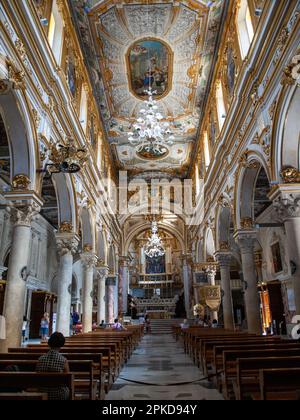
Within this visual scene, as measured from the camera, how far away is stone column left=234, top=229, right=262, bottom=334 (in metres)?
10.8

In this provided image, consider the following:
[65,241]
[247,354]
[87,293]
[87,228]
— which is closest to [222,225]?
[87,228]

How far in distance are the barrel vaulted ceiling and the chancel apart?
0.06m

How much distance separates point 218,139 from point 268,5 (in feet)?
19.7

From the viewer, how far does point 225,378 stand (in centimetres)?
483

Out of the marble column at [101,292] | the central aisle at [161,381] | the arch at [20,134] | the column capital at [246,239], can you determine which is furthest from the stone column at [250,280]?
the marble column at [101,292]

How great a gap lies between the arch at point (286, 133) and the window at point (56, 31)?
6.90m

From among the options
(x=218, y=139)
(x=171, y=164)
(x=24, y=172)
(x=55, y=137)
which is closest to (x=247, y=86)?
(x=218, y=139)

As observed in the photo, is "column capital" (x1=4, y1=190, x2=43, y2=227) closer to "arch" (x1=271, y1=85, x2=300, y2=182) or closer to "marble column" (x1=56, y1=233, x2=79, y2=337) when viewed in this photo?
"marble column" (x1=56, y1=233, x2=79, y2=337)

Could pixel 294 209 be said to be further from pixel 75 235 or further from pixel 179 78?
pixel 179 78

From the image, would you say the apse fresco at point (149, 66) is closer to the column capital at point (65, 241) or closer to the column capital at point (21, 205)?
the column capital at point (65, 241)

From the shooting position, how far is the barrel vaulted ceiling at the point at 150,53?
12000 millimetres

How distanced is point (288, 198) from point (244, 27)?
21.5 ft

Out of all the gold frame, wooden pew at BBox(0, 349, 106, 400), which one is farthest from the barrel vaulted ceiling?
wooden pew at BBox(0, 349, 106, 400)

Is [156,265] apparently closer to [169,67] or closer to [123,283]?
[123,283]
